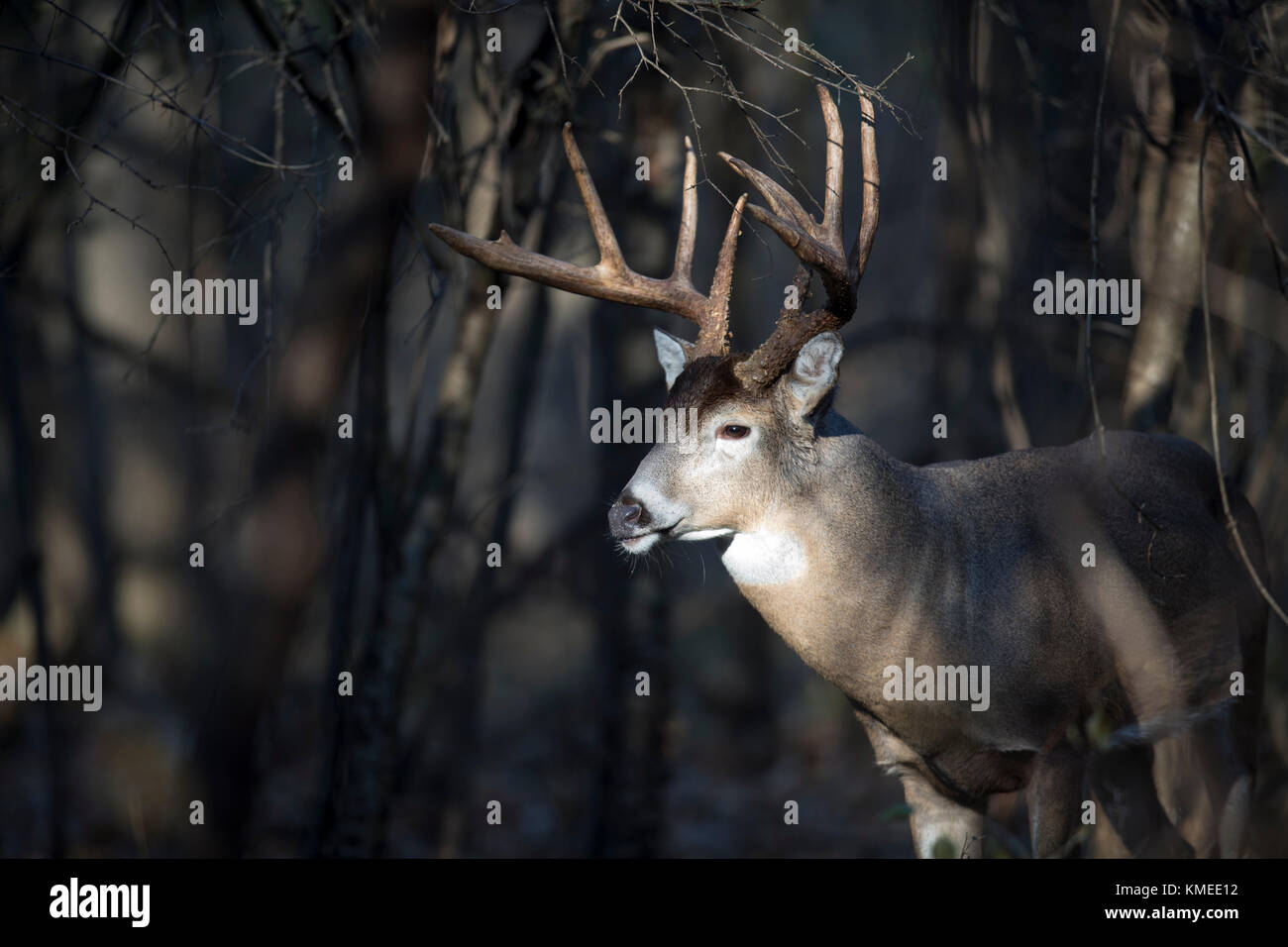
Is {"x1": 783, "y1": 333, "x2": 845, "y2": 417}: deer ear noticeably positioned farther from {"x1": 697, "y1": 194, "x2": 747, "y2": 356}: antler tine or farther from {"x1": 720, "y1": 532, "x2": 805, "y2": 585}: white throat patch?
{"x1": 720, "y1": 532, "x2": 805, "y2": 585}: white throat patch

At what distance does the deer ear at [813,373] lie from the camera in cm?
Answer: 440

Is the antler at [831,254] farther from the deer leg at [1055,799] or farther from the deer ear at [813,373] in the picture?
the deer leg at [1055,799]

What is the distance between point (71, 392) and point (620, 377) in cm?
532

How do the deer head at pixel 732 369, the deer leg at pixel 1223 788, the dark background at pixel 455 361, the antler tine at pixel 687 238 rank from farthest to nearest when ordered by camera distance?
the dark background at pixel 455 361 < the deer leg at pixel 1223 788 < the antler tine at pixel 687 238 < the deer head at pixel 732 369

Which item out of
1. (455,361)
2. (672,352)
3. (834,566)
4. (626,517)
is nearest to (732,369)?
(672,352)

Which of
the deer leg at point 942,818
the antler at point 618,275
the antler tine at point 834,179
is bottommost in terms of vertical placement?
the deer leg at point 942,818

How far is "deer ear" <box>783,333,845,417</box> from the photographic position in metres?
4.40

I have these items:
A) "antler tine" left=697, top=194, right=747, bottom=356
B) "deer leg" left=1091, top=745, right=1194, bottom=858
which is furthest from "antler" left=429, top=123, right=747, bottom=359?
"deer leg" left=1091, top=745, right=1194, bottom=858

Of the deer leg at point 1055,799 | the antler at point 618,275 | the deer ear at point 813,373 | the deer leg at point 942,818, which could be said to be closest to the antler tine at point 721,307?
the antler at point 618,275

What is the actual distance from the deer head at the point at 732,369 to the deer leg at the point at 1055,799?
1.39 metres

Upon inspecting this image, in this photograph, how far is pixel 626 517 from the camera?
13.9ft

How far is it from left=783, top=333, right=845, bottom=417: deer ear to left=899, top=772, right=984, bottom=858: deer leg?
1509 mm

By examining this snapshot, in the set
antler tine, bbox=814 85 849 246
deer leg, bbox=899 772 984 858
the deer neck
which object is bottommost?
deer leg, bbox=899 772 984 858

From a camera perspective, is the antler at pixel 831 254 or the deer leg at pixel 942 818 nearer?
the antler at pixel 831 254
